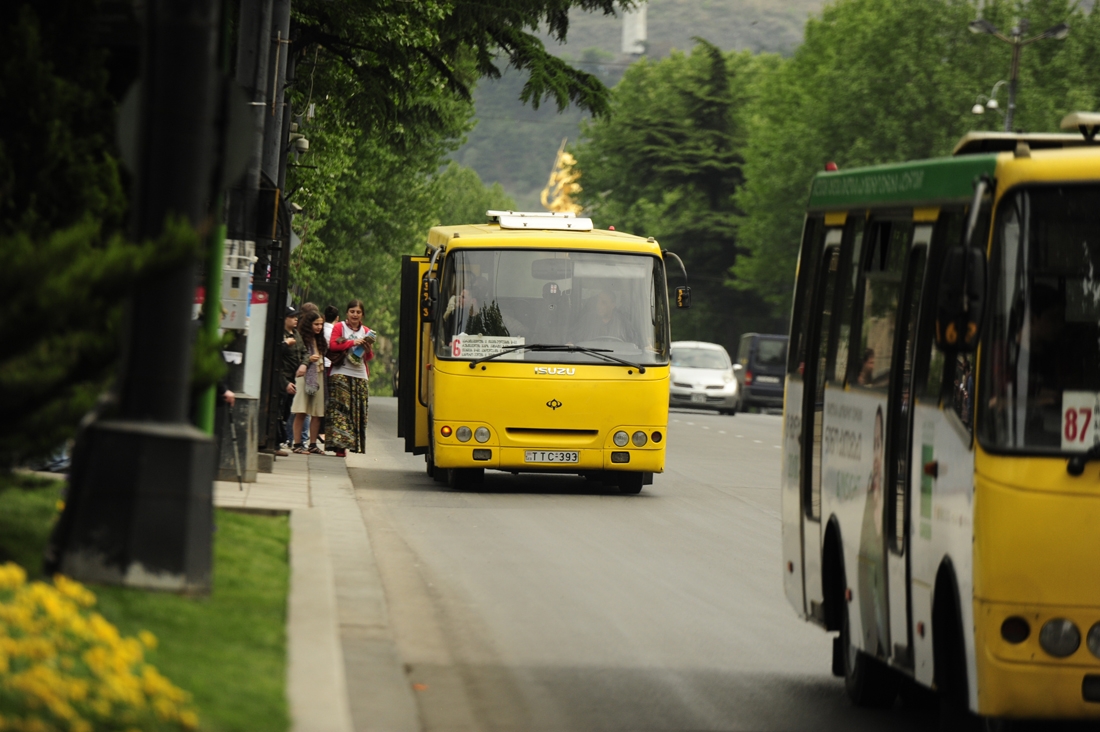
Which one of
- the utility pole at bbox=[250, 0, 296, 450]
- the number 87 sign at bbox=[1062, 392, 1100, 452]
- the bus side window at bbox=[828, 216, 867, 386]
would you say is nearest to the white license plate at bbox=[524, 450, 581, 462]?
the utility pole at bbox=[250, 0, 296, 450]

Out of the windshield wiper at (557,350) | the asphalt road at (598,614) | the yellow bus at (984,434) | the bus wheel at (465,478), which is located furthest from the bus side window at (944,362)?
the bus wheel at (465,478)

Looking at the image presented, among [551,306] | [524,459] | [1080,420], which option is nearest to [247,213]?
[551,306]

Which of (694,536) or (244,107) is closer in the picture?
(244,107)

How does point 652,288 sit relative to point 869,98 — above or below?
below

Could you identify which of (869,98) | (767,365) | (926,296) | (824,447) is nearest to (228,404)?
(824,447)

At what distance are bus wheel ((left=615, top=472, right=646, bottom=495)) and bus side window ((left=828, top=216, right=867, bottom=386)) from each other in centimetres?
1172

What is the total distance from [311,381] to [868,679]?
49.7 ft

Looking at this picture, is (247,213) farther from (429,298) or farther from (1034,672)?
(1034,672)

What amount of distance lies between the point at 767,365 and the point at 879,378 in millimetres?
46693

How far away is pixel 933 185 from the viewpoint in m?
8.06

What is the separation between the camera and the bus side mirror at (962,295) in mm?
6965

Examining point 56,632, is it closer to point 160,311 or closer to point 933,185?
point 160,311

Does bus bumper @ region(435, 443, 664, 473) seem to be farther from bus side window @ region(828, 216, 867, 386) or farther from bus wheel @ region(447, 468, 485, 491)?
bus side window @ region(828, 216, 867, 386)

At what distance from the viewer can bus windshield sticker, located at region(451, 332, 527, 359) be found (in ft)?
66.9
